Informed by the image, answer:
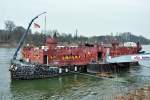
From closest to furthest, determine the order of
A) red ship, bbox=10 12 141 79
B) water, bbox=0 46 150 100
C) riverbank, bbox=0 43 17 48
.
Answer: water, bbox=0 46 150 100 → red ship, bbox=10 12 141 79 → riverbank, bbox=0 43 17 48

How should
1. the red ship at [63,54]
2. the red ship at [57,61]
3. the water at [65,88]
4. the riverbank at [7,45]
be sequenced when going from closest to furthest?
the water at [65,88] → the red ship at [57,61] → the red ship at [63,54] → the riverbank at [7,45]

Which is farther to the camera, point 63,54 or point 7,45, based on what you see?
point 7,45

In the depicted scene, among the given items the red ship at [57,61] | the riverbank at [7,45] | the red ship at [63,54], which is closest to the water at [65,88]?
the red ship at [57,61]

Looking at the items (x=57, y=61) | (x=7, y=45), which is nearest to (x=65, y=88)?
(x=57, y=61)

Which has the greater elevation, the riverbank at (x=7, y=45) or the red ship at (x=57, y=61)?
the riverbank at (x=7, y=45)

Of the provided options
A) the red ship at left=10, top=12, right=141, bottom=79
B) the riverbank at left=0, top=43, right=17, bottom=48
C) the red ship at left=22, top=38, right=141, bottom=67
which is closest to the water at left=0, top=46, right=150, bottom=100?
the red ship at left=10, top=12, right=141, bottom=79

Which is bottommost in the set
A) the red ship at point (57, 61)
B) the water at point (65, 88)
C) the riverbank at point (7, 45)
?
the water at point (65, 88)

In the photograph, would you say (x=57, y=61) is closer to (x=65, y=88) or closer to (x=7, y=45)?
(x=65, y=88)

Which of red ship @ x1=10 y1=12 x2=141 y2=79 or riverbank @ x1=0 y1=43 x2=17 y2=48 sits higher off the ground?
riverbank @ x1=0 y1=43 x2=17 y2=48

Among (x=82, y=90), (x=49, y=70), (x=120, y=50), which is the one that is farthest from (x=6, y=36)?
(x=82, y=90)

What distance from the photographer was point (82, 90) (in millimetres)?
37938

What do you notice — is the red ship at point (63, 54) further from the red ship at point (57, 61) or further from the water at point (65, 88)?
Answer: the water at point (65, 88)

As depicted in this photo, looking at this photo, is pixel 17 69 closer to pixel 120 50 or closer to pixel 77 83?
pixel 77 83

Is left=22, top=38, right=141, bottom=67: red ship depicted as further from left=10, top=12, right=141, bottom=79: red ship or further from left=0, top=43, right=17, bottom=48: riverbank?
left=0, top=43, right=17, bottom=48: riverbank
